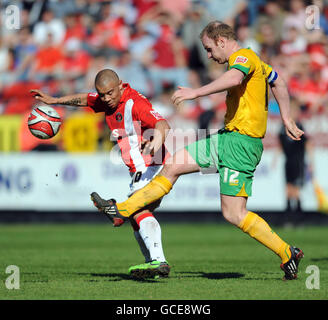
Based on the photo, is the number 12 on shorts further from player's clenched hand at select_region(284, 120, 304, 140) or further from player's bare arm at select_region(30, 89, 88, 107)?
player's bare arm at select_region(30, 89, 88, 107)

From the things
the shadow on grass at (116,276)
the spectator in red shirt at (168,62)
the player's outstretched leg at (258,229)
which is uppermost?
the spectator in red shirt at (168,62)

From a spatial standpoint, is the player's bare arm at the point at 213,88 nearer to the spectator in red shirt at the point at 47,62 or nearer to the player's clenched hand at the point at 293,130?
the player's clenched hand at the point at 293,130

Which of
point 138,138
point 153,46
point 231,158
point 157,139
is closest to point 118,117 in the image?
point 138,138

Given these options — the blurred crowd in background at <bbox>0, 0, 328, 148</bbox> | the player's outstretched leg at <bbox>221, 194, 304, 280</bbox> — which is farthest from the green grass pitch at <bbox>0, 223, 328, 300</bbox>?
the blurred crowd in background at <bbox>0, 0, 328, 148</bbox>

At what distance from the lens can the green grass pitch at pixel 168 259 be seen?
6422 mm

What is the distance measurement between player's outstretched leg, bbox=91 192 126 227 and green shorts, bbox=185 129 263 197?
0.94 metres

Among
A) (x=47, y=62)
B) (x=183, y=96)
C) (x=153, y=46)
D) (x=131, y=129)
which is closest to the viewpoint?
(x=183, y=96)

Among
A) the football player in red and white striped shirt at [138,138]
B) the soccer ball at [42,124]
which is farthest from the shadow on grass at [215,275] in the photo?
the soccer ball at [42,124]

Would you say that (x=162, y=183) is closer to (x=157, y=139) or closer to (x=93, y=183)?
(x=157, y=139)

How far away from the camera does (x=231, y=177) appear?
710cm

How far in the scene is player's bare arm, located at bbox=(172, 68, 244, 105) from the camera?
247 inches

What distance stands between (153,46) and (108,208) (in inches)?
510

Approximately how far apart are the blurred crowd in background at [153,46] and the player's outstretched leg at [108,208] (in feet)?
31.7

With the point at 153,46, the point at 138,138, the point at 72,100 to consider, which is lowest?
the point at 138,138
